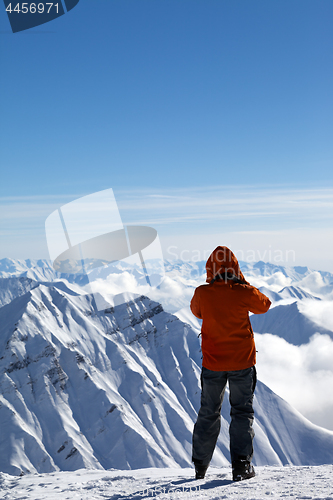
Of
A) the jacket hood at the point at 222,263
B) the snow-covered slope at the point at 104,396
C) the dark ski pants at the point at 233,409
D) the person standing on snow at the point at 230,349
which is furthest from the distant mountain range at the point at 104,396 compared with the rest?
the jacket hood at the point at 222,263

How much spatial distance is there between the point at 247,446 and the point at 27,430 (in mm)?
140250

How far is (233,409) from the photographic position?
5344 mm

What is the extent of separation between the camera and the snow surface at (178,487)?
4465mm

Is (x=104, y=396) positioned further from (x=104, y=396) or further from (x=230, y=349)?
(x=230, y=349)

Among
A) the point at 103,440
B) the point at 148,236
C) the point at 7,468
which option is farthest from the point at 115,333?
the point at 148,236

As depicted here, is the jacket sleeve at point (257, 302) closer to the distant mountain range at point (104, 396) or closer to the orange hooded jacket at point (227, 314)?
the orange hooded jacket at point (227, 314)

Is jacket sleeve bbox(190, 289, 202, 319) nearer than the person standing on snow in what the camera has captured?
No

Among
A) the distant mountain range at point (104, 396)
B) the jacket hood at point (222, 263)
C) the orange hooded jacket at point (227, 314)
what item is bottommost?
the distant mountain range at point (104, 396)

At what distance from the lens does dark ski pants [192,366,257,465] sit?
17.4ft

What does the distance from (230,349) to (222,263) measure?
1.34 meters

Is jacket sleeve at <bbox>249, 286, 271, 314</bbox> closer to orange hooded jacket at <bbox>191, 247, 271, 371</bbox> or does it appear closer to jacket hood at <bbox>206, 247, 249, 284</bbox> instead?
orange hooded jacket at <bbox>191, 247, 271, 371</bbox>

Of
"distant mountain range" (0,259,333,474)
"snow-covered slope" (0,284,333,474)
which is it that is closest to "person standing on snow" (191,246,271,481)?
"snow-covered slope" (0,284,333,474)

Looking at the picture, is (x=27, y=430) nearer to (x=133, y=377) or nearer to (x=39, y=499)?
(x=133, y=377)

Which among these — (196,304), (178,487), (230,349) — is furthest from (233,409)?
(196,304)
